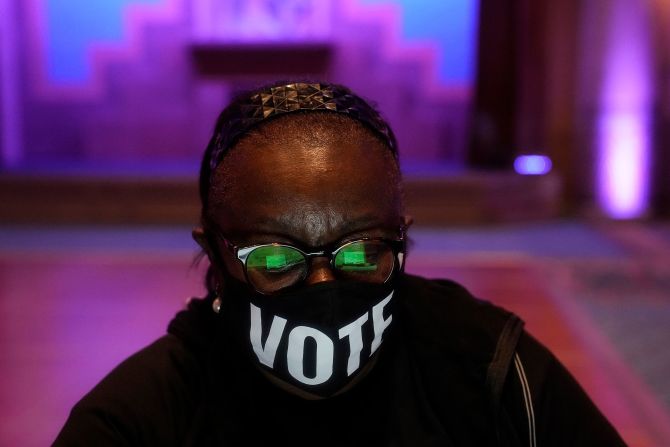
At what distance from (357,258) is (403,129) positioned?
24.0 ft

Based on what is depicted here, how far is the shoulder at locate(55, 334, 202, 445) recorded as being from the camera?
0.90 meters

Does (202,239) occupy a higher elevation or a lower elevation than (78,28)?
lower

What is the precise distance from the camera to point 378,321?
1.02m

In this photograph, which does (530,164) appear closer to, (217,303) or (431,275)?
(431,275)

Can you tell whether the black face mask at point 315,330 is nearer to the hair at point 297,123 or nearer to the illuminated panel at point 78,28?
the hair at point 297,123

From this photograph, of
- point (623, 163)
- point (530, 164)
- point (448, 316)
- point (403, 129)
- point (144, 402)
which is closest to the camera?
point (144, 402)

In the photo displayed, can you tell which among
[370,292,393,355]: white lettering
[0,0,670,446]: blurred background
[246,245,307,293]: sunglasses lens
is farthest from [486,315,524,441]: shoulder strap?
[0,0,670,446]: blurred background

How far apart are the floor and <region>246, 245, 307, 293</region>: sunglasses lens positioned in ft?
4.26

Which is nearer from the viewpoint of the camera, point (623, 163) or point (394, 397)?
point (394, 397)

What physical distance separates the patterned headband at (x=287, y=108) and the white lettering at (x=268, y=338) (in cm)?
20

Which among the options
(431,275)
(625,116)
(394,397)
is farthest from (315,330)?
(625,116)

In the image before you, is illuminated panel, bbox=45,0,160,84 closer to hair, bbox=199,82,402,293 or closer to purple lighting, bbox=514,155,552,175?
purple lighting, bbox=514,155,552,175

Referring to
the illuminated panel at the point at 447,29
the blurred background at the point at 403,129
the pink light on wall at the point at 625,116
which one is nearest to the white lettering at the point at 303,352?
the blurred background at the point at 403,129

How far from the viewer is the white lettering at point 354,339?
988 millimetres
